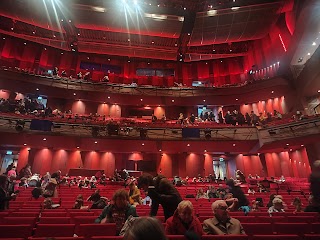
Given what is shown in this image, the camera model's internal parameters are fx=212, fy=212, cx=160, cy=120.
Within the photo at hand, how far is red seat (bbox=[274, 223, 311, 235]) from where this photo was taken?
9.79 feet

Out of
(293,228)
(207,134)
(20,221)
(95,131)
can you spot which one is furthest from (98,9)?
(293,228)

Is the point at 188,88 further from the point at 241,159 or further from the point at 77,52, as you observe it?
the point at 77,52

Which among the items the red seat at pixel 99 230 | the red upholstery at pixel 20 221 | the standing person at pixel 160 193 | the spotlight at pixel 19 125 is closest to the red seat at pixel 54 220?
the red upholstery at pixel 20 221

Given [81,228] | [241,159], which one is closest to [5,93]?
[81,228]

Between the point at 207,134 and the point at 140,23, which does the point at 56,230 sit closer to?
the point at 207,134

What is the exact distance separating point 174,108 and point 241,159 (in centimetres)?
699

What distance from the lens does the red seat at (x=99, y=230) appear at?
2635mm

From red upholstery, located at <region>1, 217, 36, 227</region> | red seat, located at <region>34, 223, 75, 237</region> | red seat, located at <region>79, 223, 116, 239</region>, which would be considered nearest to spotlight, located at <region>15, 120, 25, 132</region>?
red upholstery, located at <region>1, 217, 36, 227</region>

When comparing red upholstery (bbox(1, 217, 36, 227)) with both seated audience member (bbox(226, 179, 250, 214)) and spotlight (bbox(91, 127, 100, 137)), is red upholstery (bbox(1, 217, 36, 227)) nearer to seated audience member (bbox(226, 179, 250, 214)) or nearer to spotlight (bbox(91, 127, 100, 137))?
seated audience member (bbox(226, 179, 250, 214))

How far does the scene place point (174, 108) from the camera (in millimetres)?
19062

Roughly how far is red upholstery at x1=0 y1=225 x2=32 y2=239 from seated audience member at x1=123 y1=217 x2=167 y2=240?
262 centimetres

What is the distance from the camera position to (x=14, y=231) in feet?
9.07

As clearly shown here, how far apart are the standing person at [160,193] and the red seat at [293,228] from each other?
59.9 inches

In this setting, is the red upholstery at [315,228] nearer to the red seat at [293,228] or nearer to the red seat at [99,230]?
the red seat at [293,228]
